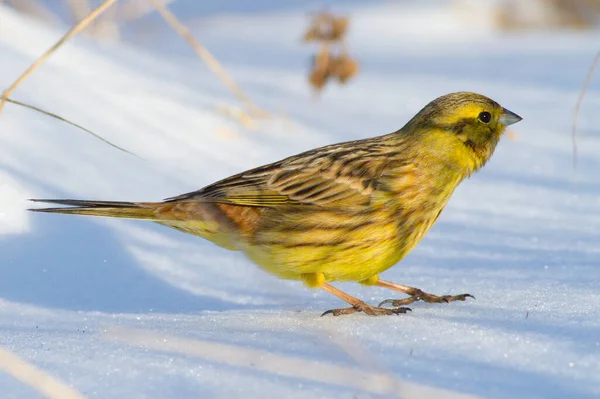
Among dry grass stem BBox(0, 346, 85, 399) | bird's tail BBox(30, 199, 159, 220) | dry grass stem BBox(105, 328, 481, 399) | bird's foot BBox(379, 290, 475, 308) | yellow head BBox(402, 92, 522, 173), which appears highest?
yellow head BBox(402, 92, 522, 173)

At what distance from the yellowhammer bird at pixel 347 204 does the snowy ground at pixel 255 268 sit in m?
0.21

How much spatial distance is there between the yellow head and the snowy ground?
0.50 meters

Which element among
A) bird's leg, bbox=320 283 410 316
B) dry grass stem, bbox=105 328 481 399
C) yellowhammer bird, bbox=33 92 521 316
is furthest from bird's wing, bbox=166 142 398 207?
dry grass stem, bbox=105 328 481 399

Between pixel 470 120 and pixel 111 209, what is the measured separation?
1382 millimetres

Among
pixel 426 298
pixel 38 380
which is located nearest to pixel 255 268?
pixel 426 298

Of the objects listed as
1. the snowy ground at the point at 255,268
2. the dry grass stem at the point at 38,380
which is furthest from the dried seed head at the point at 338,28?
the dry grass stem at the point at 38,380

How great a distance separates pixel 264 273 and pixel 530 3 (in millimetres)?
9111

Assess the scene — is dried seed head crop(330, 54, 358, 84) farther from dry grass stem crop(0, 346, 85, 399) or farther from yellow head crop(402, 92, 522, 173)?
dry grass stem crop(0, 346, 85, 399)

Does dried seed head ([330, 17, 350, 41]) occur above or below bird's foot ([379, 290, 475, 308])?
above

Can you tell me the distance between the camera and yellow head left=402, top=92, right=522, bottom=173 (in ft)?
12.5

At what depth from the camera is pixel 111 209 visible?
3.60 m

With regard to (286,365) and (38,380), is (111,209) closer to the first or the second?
(286,365)

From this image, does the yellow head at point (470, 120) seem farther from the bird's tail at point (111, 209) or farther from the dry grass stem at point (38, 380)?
the dry grass stem at point (38, 380)

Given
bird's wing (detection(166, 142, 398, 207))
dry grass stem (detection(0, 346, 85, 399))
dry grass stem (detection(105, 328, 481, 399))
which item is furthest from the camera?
bird's wing (detection(166, 142, 398, 207))
